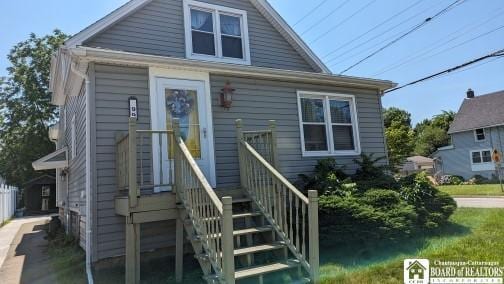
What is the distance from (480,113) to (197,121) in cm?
2878

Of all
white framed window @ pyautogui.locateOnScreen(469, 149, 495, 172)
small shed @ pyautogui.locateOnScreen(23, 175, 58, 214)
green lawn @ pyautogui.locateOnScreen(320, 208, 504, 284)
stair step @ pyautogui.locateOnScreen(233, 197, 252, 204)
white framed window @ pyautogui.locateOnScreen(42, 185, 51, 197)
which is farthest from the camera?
white framed window @ pyautogui.locateOnScreen(469, 149, 495, 172)

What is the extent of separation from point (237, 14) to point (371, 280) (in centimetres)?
684

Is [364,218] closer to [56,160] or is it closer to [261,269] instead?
[261,269]

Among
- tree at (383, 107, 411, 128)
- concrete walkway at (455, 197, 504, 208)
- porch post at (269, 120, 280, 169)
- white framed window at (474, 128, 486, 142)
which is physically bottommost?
concrete walkway at (455, 197, 504, 208)

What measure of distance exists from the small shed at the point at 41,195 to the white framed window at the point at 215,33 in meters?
22.7

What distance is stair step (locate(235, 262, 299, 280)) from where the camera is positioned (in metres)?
4.19

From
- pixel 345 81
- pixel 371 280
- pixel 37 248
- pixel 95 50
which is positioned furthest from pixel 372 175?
pixel 37 248

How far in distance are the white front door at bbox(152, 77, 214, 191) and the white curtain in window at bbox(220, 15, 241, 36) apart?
2431 millimetres

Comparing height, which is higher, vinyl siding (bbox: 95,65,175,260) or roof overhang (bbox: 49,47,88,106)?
roof overhang (bbox: 49,47,88,106)

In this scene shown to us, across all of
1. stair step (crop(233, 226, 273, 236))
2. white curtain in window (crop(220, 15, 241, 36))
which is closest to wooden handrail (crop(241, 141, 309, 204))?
stair step (crop(233, 226, 273, 236))

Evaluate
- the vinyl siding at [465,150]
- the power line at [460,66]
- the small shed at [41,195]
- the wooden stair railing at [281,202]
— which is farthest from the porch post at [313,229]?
the vinyl siding at [465,150]

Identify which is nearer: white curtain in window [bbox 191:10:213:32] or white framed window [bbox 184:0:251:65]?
white framed window [bbox 184:0:251:65]

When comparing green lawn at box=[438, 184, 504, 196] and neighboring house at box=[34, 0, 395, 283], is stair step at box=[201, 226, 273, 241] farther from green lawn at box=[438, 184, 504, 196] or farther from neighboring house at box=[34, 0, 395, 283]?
green lawn at box=[438, 184, 504, 196]

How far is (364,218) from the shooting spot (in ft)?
19.1
